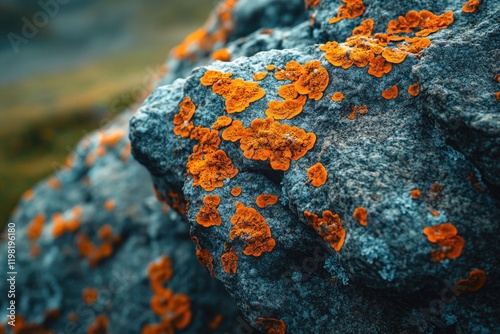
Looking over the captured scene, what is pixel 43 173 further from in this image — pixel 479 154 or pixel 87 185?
pixel 479 154


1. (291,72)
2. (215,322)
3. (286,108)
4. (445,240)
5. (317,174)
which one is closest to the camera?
(445,240)

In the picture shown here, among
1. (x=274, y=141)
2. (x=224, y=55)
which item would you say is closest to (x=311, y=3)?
(x=224, y=55)

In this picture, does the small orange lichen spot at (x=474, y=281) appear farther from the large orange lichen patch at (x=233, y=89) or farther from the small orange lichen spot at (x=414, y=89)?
the large orange lichen patch at (x=233, y=89)

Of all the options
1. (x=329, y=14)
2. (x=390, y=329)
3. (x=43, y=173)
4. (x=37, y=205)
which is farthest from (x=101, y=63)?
(x=390, y=329)

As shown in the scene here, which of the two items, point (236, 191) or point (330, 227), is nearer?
point (330, 227)

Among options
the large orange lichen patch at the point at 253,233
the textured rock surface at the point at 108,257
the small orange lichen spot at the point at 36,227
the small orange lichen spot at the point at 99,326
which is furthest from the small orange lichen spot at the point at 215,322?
the small orange lichen spot at the point at 36,227

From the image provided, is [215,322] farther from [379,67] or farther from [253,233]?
[379,67]

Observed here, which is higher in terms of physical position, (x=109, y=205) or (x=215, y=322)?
(x=109, y=205)
